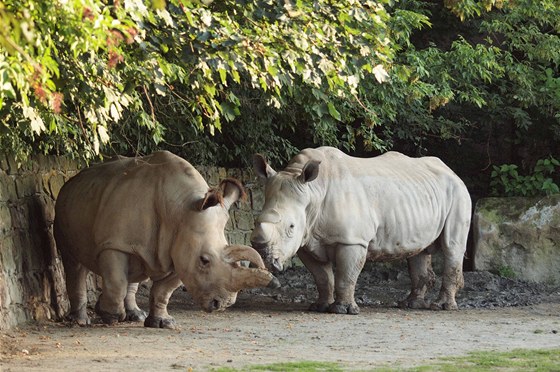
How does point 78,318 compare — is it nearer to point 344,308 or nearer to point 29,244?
point 29,244

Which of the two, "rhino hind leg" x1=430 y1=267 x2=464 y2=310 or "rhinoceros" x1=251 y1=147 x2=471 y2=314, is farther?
"rhino hind leg" x1=430 y1=267 x2=464 y2=310

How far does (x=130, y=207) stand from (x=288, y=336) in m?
1.68

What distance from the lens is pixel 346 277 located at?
1132cm

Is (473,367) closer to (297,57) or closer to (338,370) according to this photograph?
(338,370)

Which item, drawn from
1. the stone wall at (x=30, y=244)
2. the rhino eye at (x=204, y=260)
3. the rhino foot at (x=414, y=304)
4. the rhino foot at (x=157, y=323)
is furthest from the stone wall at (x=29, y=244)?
the rhino foot at (x=414, y=304)

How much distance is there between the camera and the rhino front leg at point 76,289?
32.7 feet

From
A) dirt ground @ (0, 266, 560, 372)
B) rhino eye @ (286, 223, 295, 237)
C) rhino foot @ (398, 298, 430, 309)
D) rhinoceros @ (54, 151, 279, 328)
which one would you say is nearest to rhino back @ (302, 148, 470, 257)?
rhino eye @ (286, 223, 295, 237)

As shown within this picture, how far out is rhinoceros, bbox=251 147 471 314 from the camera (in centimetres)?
1112

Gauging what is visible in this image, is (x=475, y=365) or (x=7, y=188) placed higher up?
(x=7, y=188)

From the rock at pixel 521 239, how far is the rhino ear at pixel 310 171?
13.8 feet

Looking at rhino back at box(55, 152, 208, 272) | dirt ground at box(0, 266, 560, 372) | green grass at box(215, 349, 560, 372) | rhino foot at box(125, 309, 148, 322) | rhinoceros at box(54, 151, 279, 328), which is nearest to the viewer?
green grass at box(215, 349, 560, 372)

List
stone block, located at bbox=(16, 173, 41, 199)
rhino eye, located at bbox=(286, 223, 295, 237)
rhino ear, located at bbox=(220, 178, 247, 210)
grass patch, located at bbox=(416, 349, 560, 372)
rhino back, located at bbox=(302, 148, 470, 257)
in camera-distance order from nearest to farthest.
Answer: grass patch, located at bbox=(416, 349, 560, 372) < rhino ear, located at bbox=(220, 178, 247, 210) < stone block, located at bbox=(16, 173, 41, 199) < rhino eye, located at bbox=(286, 223, 295, 237) < rhino back, located at bbox=(302, 148, 470, 257)

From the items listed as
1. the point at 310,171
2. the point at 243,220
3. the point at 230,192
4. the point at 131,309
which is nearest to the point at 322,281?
the point at 310,171

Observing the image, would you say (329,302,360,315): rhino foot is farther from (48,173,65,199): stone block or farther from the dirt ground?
(48,173,65,199): stone block
